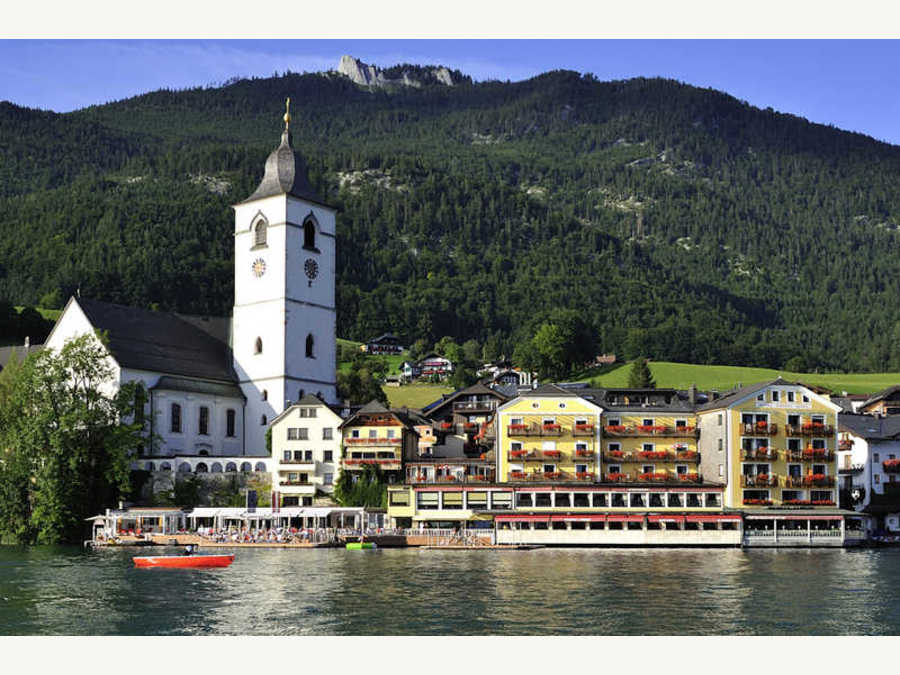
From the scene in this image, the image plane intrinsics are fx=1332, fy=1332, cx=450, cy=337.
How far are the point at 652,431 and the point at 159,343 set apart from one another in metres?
44.4

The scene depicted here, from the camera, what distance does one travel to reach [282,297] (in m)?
121

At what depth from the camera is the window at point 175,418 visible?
376 ft

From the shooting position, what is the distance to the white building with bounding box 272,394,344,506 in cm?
10681

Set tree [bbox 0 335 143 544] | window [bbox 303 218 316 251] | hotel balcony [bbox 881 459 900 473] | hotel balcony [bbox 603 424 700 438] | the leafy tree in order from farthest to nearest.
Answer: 1. window [bbox 303 218 316 251]
2. hotel balcony [bbox 881 459 900 473]
3. hotel balcony [bbox 603 424 700 438]
4. the leafy tree
5. tree [bbox 0 335 143 544]

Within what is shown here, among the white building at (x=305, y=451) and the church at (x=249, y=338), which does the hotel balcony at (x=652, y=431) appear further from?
the church at (x=249, y=338)

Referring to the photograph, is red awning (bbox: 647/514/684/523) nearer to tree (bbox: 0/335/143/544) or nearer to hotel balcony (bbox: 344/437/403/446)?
hotel balcony (bbox: 344/437/403/446)

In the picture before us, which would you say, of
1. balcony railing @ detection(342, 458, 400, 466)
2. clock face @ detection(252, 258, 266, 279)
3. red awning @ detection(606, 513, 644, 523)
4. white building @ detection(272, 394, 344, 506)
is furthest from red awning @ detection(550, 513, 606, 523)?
clock face @ detection(252, 258, 266, 279)

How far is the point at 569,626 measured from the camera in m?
49.5

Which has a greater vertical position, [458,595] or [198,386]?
[198,386]

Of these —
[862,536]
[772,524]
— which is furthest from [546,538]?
[862,536]

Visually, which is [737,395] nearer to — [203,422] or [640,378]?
[203,422]

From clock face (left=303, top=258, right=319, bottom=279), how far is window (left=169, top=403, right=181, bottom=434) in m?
17.9

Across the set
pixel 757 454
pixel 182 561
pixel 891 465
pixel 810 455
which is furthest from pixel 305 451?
pixel 891 465

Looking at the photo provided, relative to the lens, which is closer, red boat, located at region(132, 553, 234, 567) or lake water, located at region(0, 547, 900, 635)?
lake water, located at region(0, 547, 900, 635)
